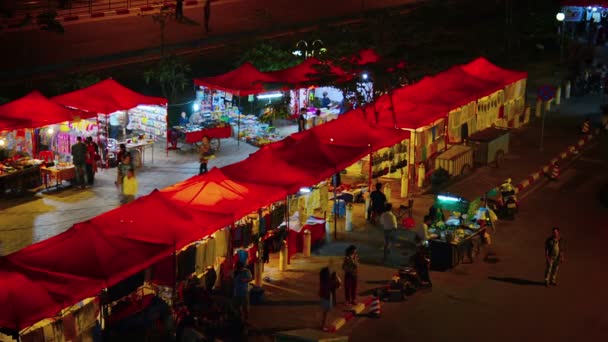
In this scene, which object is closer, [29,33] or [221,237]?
[221,237]

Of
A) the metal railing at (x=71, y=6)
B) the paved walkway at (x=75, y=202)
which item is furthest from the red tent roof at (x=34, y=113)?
the metal railing at (x=71, y=6)

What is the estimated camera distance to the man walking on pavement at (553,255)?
56.9 feet

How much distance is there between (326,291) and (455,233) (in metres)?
5.05

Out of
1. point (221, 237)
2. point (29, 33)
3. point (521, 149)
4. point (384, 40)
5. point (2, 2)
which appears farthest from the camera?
point (2, 2)

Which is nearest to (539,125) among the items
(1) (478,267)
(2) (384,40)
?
(2) (384,40)

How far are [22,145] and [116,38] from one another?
855 inches

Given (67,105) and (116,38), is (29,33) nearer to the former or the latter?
(116,38)

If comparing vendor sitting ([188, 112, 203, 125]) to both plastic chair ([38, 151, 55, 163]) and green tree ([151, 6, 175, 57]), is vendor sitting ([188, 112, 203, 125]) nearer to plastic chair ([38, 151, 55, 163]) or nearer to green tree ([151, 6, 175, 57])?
green tree ([151, 6, 175, 57])

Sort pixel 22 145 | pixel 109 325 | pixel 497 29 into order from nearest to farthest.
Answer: pixel 109 325 → pixel 22 145 → pixel 497 29

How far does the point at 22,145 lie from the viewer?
2511cm

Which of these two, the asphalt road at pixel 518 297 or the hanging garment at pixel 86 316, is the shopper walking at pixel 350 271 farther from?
the hanging garment at pixel 86 316

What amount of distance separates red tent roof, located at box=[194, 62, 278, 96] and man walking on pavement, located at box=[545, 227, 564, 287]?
14.9 meters

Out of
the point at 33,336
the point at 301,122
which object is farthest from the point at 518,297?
the point at 301,122

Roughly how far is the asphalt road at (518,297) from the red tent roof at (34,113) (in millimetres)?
12515
